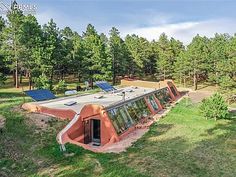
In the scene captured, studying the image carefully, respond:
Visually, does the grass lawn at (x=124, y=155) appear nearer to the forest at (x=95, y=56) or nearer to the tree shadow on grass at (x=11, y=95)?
the tree shadow on grass at (x=11, y=95)

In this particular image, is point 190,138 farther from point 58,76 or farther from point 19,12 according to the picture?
point 58,76

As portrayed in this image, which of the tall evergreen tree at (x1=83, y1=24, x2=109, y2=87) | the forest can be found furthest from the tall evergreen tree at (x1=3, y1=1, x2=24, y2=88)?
the tall evergreen tree at (x1=83, y1=24, x2=109, y2=87)

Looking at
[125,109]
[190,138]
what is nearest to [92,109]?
[125,109]

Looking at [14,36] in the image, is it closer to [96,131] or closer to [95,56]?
[95,56]

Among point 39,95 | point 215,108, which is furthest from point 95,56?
point 215,108

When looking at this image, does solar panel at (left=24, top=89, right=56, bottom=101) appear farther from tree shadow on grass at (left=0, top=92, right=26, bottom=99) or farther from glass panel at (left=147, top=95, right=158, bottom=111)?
glass panel at (left=147, top=95, right=158, bottom=111)

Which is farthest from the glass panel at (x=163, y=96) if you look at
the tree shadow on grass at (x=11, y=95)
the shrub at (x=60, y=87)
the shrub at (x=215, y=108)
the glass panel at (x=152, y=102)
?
the tree shadow on grass at (x=11, y=95)
